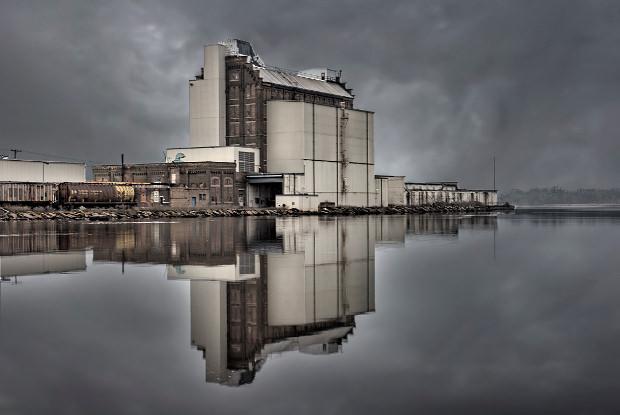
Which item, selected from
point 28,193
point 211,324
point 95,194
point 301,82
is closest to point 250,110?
point 301,82

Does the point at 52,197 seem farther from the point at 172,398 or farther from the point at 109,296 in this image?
the point at 172,398

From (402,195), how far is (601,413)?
4465 inches

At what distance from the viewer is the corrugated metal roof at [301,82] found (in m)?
102

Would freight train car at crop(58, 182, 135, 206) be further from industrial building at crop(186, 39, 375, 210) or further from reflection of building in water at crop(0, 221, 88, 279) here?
reflection of building in water at crop(0, 221, 88, 279)

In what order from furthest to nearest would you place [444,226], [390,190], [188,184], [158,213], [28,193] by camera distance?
[390,190]
[188,184]
[28,193]
[158,213]
[444,226]

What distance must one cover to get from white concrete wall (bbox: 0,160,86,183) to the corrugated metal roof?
28.5 meters

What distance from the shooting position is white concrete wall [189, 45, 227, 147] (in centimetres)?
9744

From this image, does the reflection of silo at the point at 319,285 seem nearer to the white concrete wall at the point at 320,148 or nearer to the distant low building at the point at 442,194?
the white concrete wall at the point at 320,148

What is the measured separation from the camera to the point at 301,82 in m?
109

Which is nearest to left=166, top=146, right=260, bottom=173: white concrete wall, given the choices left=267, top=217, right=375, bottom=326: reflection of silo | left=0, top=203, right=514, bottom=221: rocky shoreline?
left=0, top=203, right=514, bottom=221: rocky shoreline

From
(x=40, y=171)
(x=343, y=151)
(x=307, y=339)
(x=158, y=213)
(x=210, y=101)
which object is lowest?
(x=307, y=339)

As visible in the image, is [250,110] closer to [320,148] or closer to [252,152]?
[252,152]

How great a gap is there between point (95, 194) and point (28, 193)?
294 inches

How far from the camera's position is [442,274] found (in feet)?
68.6
